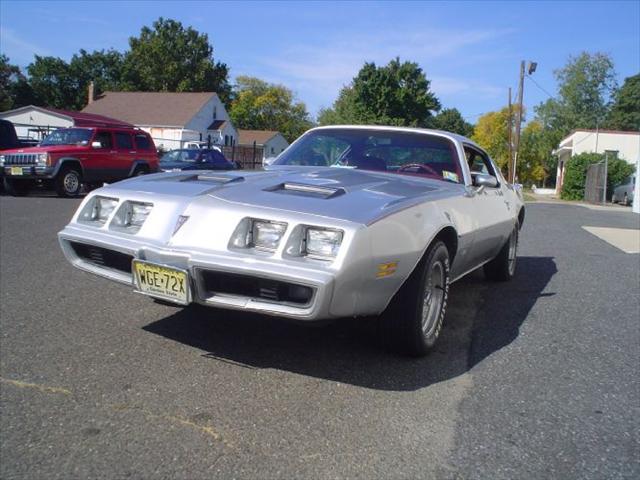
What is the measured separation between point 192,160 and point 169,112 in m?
28.7

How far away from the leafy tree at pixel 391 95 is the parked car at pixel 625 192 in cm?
2092

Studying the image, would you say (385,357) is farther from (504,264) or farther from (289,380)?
(504,264)

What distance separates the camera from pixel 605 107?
7256 centimetres

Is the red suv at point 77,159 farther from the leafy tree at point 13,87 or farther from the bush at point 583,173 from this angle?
the leafy tree at point 13,87

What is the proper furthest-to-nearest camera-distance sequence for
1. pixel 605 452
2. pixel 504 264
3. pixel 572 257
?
pixel 572 257 → pixel 504 264 → pixel 605 452

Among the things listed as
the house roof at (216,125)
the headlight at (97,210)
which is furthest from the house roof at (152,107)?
the headlight at (97,210)

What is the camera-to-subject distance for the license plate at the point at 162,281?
303 centimetres

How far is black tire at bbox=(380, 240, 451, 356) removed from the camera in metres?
3.38

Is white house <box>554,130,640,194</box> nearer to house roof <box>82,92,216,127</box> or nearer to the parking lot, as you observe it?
house roof <box>82,92,216,127</box>

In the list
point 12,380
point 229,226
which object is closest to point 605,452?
point 229,226

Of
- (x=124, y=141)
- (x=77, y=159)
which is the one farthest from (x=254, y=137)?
(x=77, y=159)

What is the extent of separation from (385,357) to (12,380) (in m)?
2.07

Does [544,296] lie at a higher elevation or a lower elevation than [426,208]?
lower

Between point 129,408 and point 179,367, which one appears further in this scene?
point 179,367
